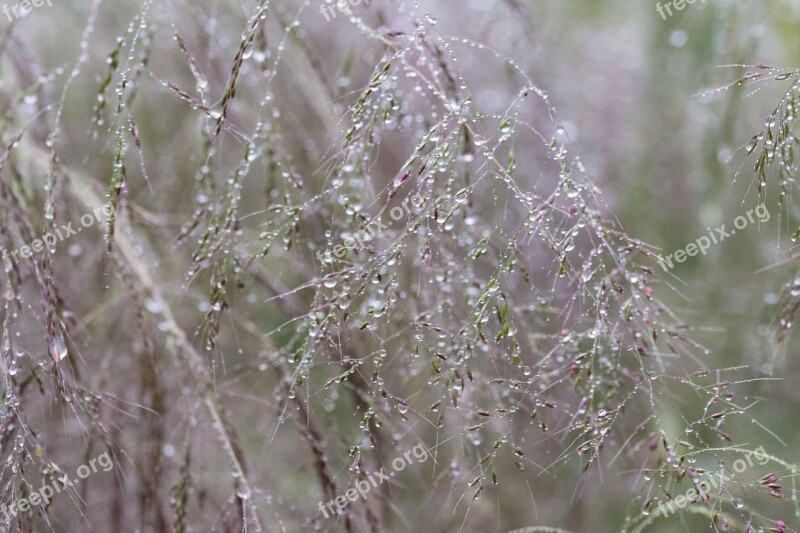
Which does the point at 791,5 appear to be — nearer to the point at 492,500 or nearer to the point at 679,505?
the point at 679,505

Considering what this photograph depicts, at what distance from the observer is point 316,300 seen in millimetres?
993

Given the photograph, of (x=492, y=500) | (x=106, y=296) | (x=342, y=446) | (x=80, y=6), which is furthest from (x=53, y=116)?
(x=492, y=500)

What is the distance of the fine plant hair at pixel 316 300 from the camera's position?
0.99 m

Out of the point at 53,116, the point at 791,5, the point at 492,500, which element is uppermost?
the point at 53,116

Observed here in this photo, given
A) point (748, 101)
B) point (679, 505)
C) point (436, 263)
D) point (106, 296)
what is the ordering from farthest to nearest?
point (748, 101)
point (106, 296)
point (436, 263)
point (679, 505)

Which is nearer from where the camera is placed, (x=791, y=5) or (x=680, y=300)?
(x=791, y=5)

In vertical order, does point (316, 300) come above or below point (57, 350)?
below

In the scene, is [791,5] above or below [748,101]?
above

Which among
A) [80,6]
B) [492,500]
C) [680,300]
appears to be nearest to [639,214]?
[680,300]

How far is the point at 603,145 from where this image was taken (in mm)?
2809

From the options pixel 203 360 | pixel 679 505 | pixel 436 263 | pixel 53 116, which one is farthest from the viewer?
pixel 53 116

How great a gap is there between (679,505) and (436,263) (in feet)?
1.72

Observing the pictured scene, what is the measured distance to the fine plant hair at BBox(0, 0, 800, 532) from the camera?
99cm

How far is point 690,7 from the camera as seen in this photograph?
1.93 m
